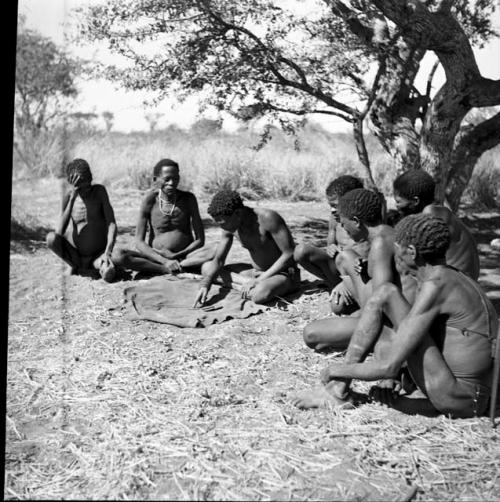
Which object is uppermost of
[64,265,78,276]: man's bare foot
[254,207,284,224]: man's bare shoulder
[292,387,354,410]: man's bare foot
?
[254,207,284,224]: man's bare shoulder

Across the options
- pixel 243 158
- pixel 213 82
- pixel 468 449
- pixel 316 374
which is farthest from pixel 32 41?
pixel 468 449

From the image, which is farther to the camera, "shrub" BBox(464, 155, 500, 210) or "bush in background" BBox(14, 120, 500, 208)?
"bush in background" BBox(14, 120, 500, 208)

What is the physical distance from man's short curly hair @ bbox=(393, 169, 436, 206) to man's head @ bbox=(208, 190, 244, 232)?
4.39ft

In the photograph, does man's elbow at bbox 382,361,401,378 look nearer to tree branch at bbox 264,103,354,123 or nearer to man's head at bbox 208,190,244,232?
man's head at bbox 208,190,244,232

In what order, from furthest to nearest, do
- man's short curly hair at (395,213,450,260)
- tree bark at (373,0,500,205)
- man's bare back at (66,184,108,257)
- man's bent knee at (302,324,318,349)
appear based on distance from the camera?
1. man's bare back at (66,184,108,257)
2. tree bark at (373,0,500,205)
3. man's bent knee at (302,324,318,349)
4. man's short curly hair at (395,213,450,260)

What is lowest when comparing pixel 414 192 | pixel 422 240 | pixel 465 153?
pixel 422 240

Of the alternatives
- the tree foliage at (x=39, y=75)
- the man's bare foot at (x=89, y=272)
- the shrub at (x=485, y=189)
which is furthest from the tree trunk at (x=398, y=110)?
the tree foliage at (x=39, y=75)

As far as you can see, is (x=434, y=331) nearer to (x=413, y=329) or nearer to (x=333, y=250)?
(x=413, y=329)

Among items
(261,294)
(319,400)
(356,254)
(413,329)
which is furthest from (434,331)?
(261,294)

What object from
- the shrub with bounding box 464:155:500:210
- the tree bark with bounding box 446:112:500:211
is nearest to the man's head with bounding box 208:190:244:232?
the tree bark with bounding box 446:112:500:211

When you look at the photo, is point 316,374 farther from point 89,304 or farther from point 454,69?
point 454,69

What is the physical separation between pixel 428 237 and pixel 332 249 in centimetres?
203

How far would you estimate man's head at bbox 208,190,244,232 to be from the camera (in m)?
5.52

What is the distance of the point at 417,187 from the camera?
4.95m
